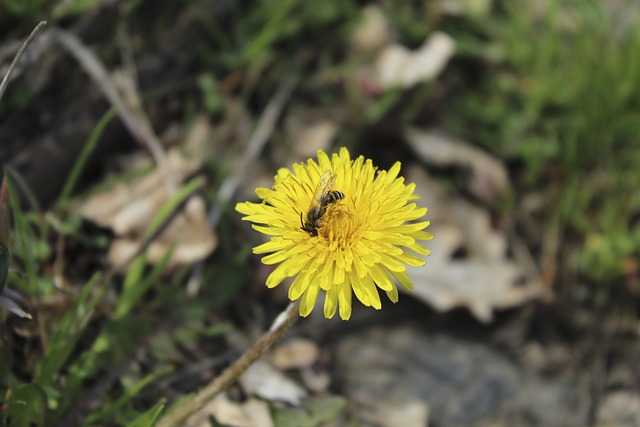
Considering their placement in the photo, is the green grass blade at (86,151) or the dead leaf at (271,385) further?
the dead leaf at (271,385)

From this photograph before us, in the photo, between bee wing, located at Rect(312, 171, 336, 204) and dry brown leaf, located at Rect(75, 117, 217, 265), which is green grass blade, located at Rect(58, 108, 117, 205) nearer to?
dry brown leaf, located at Rect(75, 117, 217, 265)

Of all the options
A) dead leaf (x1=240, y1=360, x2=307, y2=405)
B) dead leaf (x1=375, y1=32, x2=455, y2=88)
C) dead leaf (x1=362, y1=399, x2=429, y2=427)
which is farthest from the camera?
dead leaf (x1=375, y1=32, x2=455, y2=88)

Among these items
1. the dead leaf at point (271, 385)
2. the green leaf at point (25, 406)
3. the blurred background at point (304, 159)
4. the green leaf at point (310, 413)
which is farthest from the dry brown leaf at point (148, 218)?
the green leaf at point (25, 406)

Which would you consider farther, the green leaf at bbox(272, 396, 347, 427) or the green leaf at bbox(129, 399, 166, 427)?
the green leaf at bbox(272, 396, 347, 427)

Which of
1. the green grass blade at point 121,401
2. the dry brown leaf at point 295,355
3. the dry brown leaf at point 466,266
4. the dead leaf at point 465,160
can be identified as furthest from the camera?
the dead leaf at point 465,160

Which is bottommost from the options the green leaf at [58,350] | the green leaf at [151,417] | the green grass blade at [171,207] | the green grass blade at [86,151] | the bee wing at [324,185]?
the green leaf at [151,417]


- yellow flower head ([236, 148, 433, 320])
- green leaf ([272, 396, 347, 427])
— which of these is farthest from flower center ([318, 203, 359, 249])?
green leaf ([272, 396, 347, 427])

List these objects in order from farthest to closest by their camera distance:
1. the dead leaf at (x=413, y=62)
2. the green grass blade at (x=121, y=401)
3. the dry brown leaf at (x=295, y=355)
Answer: the dead leaf at (x=413, y=62) → the dry brown leaf at (x=295, y=355) → the green grass blade at (x=121, y=401)

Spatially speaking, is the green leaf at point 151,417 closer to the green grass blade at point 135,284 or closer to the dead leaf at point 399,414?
the green grass blade at point 135,284

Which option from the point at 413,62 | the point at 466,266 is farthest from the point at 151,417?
the point at 413,62
